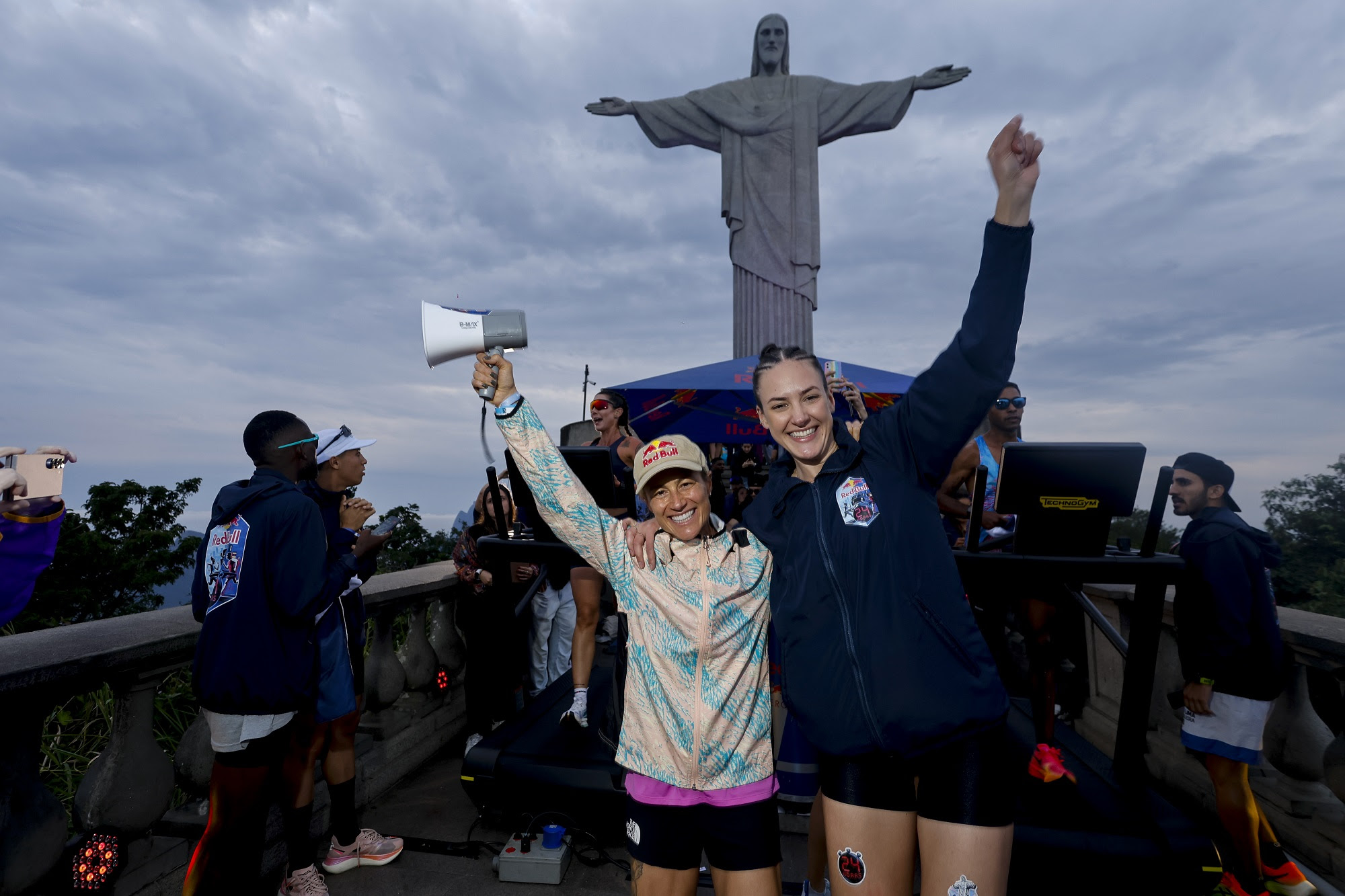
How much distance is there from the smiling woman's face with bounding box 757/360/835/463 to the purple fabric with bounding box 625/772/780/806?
0.88 metres

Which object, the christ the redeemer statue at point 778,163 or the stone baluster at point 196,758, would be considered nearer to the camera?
the stone baluster at point 196,758

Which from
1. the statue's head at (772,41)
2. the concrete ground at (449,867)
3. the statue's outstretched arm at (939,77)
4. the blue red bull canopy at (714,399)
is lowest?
the concrete ground at (449,867)

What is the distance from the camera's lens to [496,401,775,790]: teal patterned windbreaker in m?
1.78

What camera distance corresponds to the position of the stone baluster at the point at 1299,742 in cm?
310

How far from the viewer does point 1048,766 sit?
3.43 meters

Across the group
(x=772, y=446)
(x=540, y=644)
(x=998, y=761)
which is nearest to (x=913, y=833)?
(x=998, y=761)

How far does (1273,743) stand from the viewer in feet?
10.5

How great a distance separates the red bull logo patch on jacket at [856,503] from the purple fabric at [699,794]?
777 millimetres

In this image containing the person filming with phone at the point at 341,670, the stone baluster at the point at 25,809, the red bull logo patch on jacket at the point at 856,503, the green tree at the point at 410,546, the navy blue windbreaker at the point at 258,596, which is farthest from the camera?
the green tree at the point at 410,546

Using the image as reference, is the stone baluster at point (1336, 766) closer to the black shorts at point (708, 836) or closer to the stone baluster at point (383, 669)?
the black shorts at point (708, 836)

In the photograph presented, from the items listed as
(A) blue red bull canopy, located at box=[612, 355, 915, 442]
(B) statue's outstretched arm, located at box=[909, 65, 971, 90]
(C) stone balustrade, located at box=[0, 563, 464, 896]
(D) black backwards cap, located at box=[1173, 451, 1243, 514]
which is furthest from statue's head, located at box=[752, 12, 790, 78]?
(C) stone balustrade, located at box=[0, 563, 464, 896]

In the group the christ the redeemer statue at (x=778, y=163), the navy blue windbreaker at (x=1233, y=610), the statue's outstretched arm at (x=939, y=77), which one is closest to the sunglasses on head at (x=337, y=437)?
the navy blue windbreaker at (x=1233, y=610)

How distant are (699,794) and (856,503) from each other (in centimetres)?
89

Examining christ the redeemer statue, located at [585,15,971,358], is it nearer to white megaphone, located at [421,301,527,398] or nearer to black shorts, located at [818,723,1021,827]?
white megaphone, located at [421,301,527,398]
